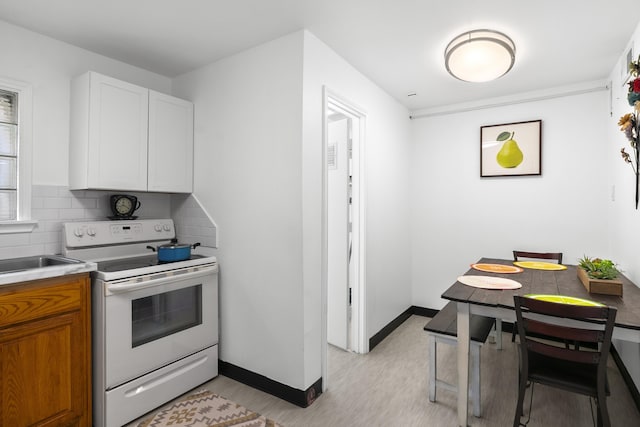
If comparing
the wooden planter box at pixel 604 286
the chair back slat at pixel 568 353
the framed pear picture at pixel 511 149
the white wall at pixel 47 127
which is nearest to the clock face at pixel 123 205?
the white wall at pixel 47 127

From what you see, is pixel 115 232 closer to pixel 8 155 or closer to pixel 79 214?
pixel 79 214

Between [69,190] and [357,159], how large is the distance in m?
2.22

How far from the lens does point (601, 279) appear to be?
1.98 m

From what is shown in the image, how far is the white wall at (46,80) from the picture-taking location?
6.96ft

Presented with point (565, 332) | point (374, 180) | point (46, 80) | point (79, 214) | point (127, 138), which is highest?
point (46, 80)

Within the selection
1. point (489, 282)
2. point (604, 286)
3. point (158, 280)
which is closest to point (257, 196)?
point (158, 280)

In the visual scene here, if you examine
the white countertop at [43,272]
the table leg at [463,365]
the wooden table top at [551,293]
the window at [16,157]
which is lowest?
the table leg at [463,365]

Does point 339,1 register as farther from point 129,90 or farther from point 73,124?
point 73,124

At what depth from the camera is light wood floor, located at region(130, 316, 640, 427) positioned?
6.67 feet

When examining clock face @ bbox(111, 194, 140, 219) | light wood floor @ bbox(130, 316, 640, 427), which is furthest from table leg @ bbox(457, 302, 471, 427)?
clock face @ bbox(111, 194, 140, 219)

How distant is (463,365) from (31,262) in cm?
277

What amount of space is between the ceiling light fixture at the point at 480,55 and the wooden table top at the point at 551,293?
1418 millimetres

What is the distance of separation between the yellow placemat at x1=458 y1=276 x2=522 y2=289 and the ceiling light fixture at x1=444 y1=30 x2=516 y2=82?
4.52ft

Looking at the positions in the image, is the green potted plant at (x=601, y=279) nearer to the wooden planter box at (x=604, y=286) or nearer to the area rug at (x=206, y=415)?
the wooden planter box at (x=604, y=286)
